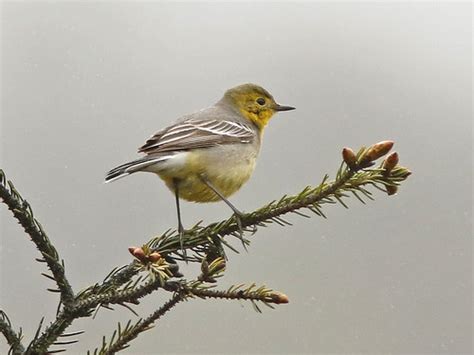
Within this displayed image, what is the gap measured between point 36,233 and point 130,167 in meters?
1.02

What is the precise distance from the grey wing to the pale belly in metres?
0.07

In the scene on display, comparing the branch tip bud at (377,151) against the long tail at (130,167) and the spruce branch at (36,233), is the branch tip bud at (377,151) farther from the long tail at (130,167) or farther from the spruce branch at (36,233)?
the long tail at (130,167)

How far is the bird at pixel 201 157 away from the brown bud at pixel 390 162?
39.8 inches

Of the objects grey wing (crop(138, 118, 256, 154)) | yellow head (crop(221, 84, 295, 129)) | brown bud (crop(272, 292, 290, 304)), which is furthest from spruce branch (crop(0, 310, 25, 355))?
yellow head (crop(221, 84, 295, 129))

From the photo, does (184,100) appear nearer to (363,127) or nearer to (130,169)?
(363,127)

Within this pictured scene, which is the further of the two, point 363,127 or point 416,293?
point 363,127

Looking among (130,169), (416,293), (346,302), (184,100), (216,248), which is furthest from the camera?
(184,100)

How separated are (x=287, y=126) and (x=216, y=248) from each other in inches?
286

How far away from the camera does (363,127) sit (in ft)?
34.4

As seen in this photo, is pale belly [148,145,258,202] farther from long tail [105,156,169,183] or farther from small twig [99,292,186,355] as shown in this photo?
small twig [99,292,186,355]

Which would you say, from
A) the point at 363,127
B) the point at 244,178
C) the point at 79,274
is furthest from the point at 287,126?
the point at 244,178

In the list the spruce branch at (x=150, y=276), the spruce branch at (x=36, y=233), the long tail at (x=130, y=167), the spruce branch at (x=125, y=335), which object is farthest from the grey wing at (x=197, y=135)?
the spruce branch at (x=125, y=335)

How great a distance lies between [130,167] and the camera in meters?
3.41

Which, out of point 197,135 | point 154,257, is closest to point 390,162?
point 154,257
